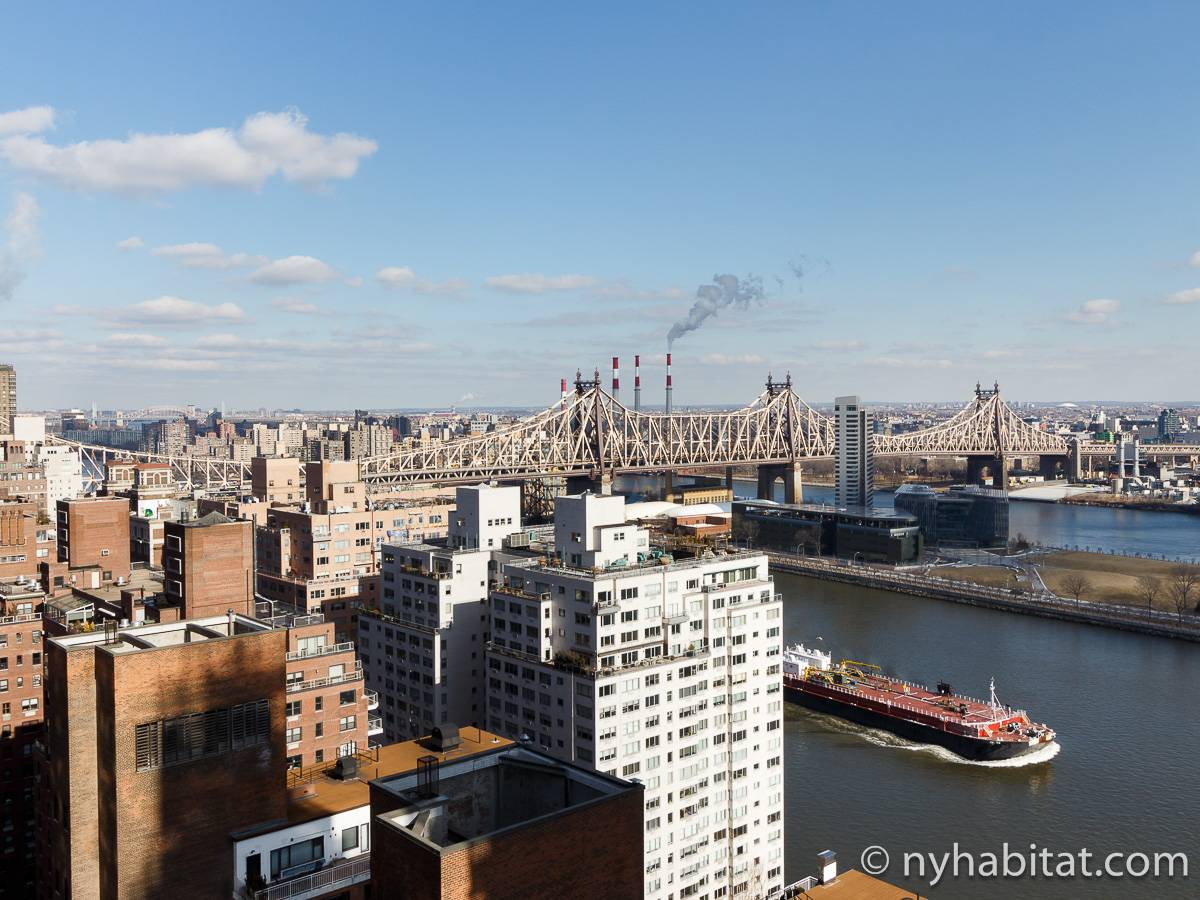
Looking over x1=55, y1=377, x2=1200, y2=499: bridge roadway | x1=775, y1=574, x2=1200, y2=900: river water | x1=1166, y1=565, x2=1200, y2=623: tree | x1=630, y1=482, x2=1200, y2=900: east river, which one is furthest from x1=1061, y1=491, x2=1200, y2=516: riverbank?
x1=775, y1=574, x2=1200, y2=900: river water

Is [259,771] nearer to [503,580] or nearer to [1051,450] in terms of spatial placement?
[503,580]

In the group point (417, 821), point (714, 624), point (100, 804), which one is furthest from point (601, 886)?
point (714, 624)

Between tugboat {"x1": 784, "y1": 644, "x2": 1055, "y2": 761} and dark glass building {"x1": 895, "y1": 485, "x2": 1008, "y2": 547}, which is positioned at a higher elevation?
dark glass building {"x1": 895, "y1": 485, "x2": 1008, "y2": 547}

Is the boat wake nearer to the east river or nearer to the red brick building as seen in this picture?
the east river

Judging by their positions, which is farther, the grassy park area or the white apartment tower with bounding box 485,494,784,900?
the grassy park area

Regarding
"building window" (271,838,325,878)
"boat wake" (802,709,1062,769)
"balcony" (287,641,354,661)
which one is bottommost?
"boat wake" (802,709,1062,769)

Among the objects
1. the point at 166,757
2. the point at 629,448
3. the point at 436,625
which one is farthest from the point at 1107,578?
the point at 166,757

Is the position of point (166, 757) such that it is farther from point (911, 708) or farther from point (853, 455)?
point (853, 455)

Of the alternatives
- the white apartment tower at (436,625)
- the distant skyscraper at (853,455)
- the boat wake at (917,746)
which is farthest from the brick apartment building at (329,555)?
the distant skyscraper at (853,455)
